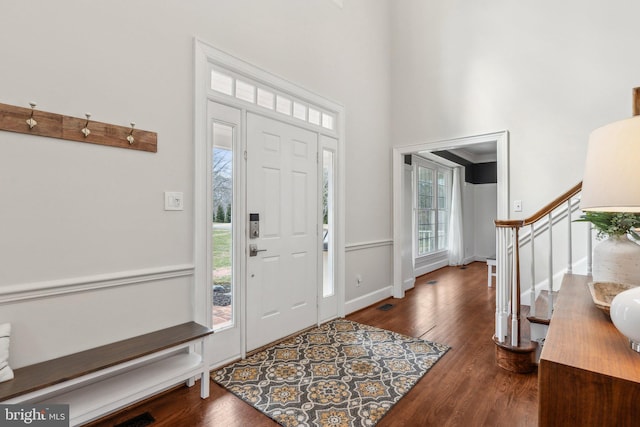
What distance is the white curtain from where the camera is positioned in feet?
23.1

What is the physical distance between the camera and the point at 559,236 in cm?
330

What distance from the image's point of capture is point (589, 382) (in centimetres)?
83

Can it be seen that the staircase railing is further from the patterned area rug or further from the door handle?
the door handle

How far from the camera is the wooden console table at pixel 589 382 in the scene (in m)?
0.79

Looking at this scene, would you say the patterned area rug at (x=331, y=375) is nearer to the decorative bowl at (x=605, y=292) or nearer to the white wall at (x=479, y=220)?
the decorative bowl at (x=605, y=292)

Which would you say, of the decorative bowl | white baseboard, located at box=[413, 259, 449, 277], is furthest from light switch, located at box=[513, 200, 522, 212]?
white baseboard, located at box=[413, 259, 449, 277]

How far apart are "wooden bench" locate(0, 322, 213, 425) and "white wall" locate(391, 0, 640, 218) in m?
3.49

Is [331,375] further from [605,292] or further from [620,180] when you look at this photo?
[620,180]

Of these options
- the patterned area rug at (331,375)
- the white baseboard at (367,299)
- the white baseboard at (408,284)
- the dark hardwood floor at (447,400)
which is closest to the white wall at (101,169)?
the dark hardwood floor at (447,400)

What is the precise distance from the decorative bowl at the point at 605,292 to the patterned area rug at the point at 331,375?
1.28 meters

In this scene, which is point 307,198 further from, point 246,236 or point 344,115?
point 344,115

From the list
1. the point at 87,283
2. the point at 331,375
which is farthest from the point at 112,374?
the point at 331,375

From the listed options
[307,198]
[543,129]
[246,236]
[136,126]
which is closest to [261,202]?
[246,236]

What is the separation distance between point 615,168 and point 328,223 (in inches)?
105
